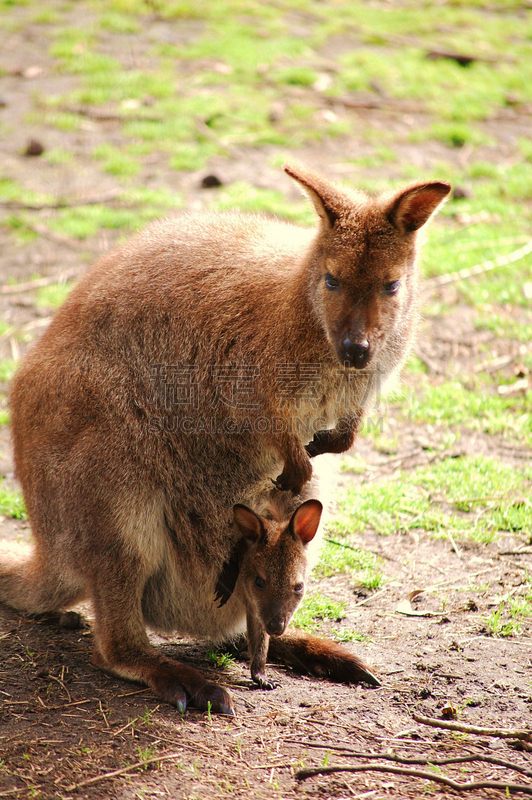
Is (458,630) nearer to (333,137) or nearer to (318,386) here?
(318,386)

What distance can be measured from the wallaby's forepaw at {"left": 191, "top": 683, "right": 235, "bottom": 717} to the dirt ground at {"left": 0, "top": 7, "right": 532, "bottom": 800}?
0.05 m

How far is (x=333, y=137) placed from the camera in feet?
33.8

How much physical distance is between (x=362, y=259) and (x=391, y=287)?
0.19 metres

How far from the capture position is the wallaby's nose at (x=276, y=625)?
3.52 meters

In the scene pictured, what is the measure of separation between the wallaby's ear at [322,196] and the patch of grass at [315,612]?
1.95m

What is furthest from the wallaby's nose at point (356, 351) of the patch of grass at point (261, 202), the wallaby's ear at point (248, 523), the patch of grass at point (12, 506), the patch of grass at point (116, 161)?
the patch of grass at point (116, 161)

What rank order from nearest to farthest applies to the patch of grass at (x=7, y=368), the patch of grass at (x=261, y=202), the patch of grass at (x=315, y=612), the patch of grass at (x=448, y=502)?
1. the patch of grass at (x=315, y=612)
2. the patch of grass at (x=448, y=502)
3. the patch of grass at (x=7, y=368)
4. the patch of grass at (x=261, y=202)

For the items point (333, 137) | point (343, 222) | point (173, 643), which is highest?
point (343, 222)

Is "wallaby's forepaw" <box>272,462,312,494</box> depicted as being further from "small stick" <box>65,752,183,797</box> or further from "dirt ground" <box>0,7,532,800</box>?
"small stick" <box>65,752,183,797</box>

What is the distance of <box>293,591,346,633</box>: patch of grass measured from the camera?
4195 millimetres

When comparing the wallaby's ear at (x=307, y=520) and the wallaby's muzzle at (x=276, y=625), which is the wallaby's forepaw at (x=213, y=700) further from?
the wallaby's ear at (x=307, y=520)

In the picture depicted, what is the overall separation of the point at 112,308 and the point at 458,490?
2595mm

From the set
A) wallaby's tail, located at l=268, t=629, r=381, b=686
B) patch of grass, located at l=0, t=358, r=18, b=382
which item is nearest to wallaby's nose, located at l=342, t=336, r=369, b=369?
wallaby's tail, located at l=268, t=629, r=381, b=686

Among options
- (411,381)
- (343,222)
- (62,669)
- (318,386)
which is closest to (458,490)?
(411,381)
